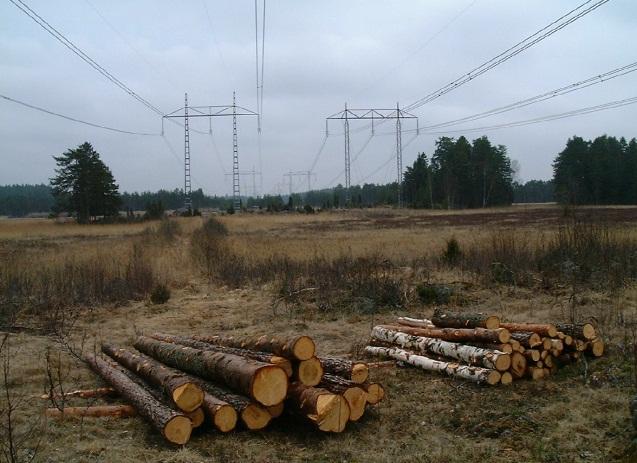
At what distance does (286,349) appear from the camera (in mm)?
5562

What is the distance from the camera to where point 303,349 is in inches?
216

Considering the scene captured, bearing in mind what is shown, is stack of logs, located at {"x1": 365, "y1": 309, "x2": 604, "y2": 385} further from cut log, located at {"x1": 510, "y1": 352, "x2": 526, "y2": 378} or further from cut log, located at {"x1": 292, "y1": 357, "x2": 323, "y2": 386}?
cut log, located at {"x1": 292, "y1": 357, "x2": 323, "y2": 386}

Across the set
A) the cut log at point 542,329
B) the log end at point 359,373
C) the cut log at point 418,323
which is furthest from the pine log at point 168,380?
the cut log at point 542,329

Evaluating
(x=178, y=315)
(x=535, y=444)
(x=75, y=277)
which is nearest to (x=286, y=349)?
(x=535, y=444)

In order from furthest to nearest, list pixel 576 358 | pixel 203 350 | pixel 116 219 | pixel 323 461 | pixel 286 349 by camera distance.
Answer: pixel 116 219
pixel 576 358
pixel 203 350
pixel 286 349
pixel 323 461

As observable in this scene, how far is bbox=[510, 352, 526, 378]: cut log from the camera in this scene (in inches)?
260

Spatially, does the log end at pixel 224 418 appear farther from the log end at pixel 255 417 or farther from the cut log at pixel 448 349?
the cut log at pixel 448 349

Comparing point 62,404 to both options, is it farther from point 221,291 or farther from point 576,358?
point 221,291

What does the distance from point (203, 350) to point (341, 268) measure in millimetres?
8504

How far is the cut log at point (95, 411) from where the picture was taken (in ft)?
18.8

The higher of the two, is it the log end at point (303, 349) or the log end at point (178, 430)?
the log end at point (303, 349)

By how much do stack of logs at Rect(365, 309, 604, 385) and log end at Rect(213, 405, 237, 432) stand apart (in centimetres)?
304

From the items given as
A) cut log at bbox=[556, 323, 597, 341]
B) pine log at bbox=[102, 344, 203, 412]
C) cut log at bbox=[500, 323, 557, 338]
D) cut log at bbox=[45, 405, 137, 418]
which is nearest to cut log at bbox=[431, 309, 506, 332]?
cut log at bbox=[500, 323, 557, 338]

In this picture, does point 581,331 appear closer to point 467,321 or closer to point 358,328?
point 467,321
